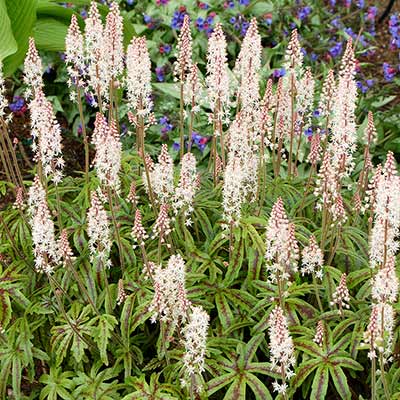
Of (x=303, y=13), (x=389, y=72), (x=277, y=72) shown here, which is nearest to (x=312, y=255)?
(x=277, y=72)

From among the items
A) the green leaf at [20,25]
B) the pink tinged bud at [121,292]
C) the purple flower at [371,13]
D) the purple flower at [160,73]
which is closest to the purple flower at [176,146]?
the purple flower at [160,73]

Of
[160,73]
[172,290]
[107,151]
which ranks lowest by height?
[172,290]

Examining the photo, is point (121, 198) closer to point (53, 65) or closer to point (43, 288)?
point (43, 288)

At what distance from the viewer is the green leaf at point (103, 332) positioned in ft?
14.6

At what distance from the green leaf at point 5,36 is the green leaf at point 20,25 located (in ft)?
0.50

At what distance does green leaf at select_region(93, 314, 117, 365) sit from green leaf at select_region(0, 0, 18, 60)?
251 centimetres

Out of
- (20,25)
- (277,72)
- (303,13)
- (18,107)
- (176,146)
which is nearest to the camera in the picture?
(20,25)

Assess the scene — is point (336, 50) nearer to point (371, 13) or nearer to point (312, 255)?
point (371, 13)

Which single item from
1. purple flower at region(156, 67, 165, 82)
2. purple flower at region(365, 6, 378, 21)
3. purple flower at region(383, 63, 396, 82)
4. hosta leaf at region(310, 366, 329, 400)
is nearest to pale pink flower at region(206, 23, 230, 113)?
hosta leaf at region(310, 366, 329, 400)

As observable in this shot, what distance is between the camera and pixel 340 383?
4230 mm

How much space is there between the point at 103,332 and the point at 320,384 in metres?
1.32

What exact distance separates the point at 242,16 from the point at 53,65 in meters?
2.51

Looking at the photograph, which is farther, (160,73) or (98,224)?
(160,73)

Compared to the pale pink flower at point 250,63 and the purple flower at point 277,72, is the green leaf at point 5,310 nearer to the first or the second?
the pale pink flower at point 250,63
